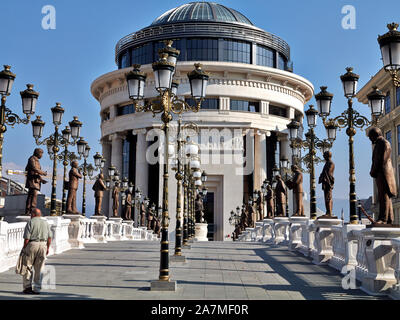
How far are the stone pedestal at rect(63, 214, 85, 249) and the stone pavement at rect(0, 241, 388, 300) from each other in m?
4.50

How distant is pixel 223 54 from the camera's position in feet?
227

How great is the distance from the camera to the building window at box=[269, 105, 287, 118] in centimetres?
7238

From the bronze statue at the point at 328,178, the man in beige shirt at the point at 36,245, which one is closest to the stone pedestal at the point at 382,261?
the man in beige shirt at the point at 36,245

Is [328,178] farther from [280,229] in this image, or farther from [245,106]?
[245,106]

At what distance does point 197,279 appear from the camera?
1218cm

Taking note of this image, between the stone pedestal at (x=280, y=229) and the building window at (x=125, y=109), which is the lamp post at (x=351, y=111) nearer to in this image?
the stone pedestal at (x=280, y=229)

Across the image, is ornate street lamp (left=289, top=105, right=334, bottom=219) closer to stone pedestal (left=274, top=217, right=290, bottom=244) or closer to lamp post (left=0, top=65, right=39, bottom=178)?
stone pedestal (left=274, top=217, right=290, bottom=244)

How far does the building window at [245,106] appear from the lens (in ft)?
227

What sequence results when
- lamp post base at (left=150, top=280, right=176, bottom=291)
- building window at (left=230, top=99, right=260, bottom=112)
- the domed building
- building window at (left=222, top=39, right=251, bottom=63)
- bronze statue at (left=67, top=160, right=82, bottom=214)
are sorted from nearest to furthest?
lamp post base at (left=150, top=280, right=176, bottom=291) → bronze statue at (left=67, top=160, right=82, bottom=214) → the domed building → building window at (left=230, top=99, right=260, bottom=112) → building window at (left=222, top=39, right=251, bottom=63)

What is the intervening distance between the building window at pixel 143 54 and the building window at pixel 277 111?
18.2 m

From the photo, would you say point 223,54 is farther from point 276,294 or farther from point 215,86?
point 276,294

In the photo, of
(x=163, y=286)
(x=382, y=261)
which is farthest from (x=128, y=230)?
(x=382, y=261)

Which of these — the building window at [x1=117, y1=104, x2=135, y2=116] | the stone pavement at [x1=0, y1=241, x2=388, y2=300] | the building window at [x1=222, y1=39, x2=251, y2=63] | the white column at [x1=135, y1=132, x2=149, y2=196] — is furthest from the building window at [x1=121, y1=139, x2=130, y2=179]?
the stone pavement at [x1=0, y1=241, x2=388, y2=300]
